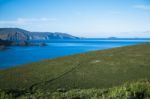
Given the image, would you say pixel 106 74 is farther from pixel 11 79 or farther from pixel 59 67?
pixel 11 79

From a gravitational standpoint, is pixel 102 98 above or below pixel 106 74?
above

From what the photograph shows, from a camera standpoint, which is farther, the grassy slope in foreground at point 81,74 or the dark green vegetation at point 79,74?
the grassy slope in foreground at point 81,74

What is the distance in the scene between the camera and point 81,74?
65.3 feet

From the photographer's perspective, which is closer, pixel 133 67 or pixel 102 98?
pixel 102 98

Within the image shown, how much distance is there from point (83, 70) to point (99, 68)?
67.3 inches

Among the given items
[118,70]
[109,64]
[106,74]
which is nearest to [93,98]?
[106,74]

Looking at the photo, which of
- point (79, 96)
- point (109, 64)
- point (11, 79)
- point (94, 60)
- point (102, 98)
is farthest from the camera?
point (94, 60)

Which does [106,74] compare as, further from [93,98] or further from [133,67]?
[93,98]

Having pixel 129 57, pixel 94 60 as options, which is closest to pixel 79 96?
pixel 94 60

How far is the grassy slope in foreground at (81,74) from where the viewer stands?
17297 millimetres

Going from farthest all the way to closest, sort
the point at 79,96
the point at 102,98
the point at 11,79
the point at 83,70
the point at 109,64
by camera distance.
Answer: the point at 109,64 → the point at 83,70 → the point at 11,79 → the point at 79,96 → the point at 102,98

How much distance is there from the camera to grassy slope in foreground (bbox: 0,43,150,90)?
17.3 meters

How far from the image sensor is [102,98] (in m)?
7.93

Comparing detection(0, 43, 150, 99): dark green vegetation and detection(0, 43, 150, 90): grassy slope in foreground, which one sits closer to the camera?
detection(0, 43, 150, 99): dark green vegetation
